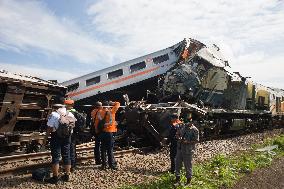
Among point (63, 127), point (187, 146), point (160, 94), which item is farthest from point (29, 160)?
point (160, 94)

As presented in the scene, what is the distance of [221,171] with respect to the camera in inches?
368

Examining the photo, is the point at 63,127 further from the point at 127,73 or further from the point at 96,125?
the point at 127,73

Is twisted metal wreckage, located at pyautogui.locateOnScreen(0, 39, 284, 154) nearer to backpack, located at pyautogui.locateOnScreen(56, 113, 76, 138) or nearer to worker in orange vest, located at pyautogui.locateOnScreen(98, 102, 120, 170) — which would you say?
worker in orange vest, located at pyautogui.locateOnScreen(98, 102, 120, 170)

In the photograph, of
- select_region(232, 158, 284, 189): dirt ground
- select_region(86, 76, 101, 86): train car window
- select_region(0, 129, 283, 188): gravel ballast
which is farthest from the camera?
select_region(86, 76, 101, 86): train car window

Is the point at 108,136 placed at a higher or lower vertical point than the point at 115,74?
lower

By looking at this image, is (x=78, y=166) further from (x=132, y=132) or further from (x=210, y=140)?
(x=210, y=140)

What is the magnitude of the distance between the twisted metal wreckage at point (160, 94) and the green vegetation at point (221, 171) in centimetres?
248

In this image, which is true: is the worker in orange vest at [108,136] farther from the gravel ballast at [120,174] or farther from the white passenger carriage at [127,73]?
the white passenger carriage at [127,73]

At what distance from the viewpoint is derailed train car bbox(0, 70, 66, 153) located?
9.98 metres

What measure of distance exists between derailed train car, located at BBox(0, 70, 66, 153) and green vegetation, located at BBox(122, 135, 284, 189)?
4.18 meters

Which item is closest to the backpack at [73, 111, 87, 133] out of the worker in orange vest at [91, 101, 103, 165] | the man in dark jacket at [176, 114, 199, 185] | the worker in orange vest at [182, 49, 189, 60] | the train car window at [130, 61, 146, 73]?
the worker in orange vest at [91, 101, 103, 165]

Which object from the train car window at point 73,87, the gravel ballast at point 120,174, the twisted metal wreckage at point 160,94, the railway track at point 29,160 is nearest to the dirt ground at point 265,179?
the gravel ballast at point 120,174

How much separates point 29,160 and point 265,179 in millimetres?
6154

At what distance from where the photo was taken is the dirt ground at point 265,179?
344 inches
